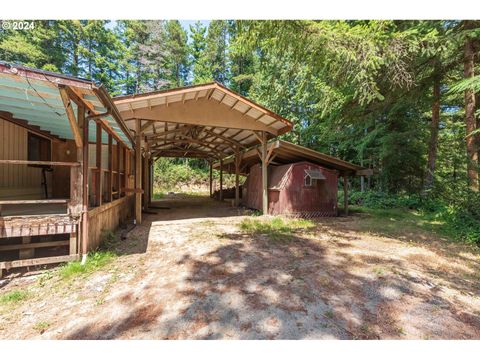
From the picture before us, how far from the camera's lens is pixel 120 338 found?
7.04 ft

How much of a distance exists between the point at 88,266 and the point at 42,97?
3.02 m

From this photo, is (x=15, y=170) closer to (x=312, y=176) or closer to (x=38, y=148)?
(x=38, y=148)

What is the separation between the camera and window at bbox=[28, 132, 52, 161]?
6.50m

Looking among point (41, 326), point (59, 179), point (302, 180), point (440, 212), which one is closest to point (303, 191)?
point (302, 180)

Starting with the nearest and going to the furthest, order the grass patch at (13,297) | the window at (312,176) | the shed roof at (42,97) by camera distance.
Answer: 1. the grass patch at (13,297)
2. the shed roof at (42,97)
3. the window at (312,176)

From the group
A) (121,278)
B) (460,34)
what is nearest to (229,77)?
(460,34)

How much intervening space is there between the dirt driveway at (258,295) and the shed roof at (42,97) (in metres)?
2.88

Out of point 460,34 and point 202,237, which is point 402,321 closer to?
point 202,237

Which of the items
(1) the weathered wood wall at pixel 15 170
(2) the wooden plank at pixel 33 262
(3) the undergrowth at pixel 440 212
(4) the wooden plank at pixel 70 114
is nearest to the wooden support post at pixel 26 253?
(2) the wooden plank at pixel 33 262

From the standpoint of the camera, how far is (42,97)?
398 centimetres

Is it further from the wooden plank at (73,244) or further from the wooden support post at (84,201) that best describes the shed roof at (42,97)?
the wooden plank at (73,244)

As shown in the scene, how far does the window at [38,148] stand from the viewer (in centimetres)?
650

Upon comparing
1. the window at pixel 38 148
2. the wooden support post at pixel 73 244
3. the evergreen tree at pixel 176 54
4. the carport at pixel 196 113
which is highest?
the evergreen tree at pixel 176 54
